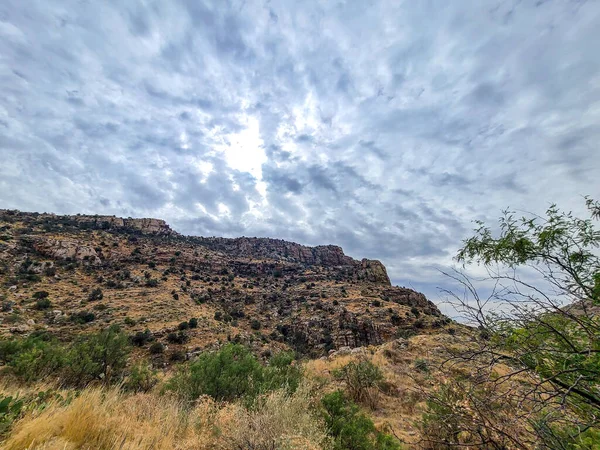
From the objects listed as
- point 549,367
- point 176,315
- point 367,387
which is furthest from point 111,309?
point 549,367

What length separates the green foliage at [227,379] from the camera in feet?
23.8

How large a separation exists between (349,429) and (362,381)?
5565 mm

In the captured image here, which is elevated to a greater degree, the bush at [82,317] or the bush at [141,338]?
the bush at [82,317]

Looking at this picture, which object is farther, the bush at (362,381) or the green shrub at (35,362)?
the bush at (362,381)

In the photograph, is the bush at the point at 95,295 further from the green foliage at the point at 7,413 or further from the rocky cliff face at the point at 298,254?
the rocky cliff face at the point at 298,254

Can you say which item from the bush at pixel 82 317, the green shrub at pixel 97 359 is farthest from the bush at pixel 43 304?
the green shrub at pixel 97 359

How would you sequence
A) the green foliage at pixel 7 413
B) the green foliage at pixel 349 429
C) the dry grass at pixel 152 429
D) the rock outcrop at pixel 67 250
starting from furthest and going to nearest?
1. the rock outcrop at pixel 67 250
2. the green foliage at pixel 349 429
3. the dry grass at pixel 152 429
4. the green foliage at pixel 7 413

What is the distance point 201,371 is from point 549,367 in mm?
8005

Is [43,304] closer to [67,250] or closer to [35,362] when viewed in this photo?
[67,250]

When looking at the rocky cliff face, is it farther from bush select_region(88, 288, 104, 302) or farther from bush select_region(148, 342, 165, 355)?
bush select_region(148, 342, 165, 355)

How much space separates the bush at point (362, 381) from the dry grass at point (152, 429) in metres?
5.43

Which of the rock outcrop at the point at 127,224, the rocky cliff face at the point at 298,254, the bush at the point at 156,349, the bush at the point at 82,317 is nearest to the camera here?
the bush at the point at 156,349

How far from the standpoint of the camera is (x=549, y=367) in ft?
8.61

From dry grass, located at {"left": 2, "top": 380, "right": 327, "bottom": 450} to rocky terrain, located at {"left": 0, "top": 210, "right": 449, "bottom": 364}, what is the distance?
1808 cm
